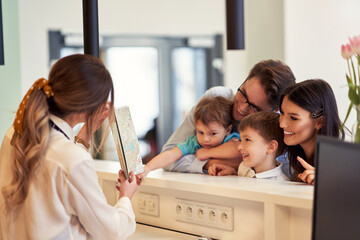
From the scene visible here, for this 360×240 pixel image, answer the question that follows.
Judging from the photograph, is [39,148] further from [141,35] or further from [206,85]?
[206,85]

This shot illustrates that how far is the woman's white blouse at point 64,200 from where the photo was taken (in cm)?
146

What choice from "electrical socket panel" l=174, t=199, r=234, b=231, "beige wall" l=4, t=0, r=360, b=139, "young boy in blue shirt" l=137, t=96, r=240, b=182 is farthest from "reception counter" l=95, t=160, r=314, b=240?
"beige wall" l=4, t=0, r=360, b=139

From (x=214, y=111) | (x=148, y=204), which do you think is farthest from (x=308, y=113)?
(x=148, y=204)

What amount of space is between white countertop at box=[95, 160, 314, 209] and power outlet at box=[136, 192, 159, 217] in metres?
0.07

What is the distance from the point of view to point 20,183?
4.90 ft

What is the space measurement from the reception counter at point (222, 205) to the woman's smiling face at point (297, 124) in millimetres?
181

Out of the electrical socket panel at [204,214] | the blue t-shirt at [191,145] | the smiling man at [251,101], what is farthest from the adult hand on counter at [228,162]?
the electrical socket panel at [204,214]

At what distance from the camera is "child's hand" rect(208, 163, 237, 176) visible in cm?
218

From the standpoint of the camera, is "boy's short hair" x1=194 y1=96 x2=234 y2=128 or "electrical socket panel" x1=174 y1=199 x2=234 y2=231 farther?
"boy's short hair" x1=194 y1=96 x2=234 y2=128

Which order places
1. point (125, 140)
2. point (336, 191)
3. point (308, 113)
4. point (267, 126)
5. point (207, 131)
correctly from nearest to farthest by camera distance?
point (336, 191) < point (125, 140) < point (308, 113) < point (267, 126) < point (207, 131)

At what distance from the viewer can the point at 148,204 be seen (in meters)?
2.21

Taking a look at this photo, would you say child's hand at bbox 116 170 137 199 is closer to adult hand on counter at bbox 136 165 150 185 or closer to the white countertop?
adult hand on counter at bbox 136 165 150 185

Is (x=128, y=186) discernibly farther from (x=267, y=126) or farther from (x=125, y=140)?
(x=267, y=126)

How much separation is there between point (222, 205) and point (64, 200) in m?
0.67
